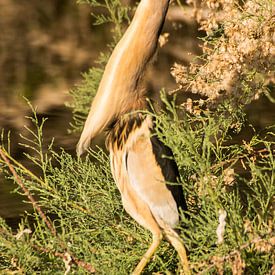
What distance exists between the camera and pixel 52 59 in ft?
29.2

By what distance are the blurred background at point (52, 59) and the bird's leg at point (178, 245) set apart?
6.04 ft

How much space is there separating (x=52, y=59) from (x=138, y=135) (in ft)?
20.0

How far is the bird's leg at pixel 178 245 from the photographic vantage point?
279 cm

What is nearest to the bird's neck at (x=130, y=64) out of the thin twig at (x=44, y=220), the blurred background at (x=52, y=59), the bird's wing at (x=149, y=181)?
the bird's wing at (x=149, y=181)

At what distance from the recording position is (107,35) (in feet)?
31.6

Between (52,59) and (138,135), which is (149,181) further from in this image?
(52,59)

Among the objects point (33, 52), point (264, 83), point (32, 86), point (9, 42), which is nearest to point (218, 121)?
point (264, 83)

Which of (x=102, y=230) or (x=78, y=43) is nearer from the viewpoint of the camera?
(x=102, y=230)

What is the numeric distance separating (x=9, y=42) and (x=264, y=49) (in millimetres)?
6723

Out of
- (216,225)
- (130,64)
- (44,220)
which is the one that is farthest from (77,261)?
(130,64)

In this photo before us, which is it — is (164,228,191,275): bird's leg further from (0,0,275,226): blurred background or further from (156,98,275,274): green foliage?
(0,0,275,226): blurred background

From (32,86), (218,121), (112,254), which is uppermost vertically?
(218,121)

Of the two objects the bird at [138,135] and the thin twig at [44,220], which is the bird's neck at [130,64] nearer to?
the bird at [138,135]

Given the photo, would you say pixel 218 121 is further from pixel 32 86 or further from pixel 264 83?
pixel 32 86
